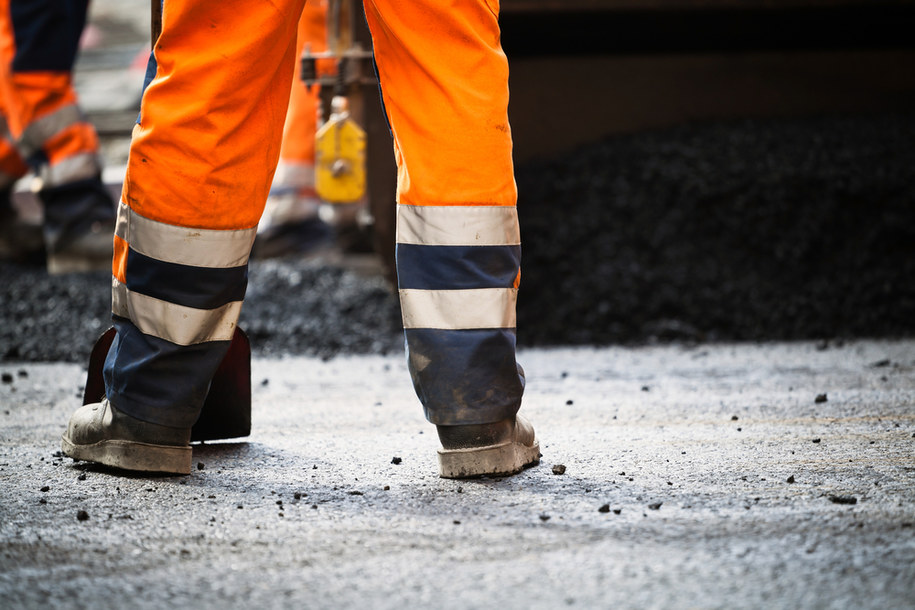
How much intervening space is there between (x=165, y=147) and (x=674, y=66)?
3.48 m

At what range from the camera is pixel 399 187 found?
1618mm

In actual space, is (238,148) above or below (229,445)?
above

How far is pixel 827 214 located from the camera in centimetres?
388

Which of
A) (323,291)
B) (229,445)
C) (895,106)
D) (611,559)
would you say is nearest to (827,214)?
(895,106)

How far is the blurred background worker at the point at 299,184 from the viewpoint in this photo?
488 cm

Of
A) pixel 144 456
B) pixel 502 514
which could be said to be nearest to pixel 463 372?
pixel 502 514

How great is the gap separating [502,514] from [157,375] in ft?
2.23

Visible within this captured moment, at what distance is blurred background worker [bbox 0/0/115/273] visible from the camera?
4289mm

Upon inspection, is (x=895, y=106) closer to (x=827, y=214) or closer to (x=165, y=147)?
(x=827, y=214)

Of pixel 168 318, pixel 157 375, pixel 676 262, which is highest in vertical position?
pixel 168 318

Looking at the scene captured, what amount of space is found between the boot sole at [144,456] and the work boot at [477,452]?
47cm

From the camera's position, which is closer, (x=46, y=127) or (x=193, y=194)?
(x=193, y=194)

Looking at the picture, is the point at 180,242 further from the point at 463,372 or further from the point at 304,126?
the point at 304,126

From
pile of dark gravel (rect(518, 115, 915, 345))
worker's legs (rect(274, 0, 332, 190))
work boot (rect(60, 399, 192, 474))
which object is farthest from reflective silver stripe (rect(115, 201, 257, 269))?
worker's legs (rect(274, 0, 332, 190))
